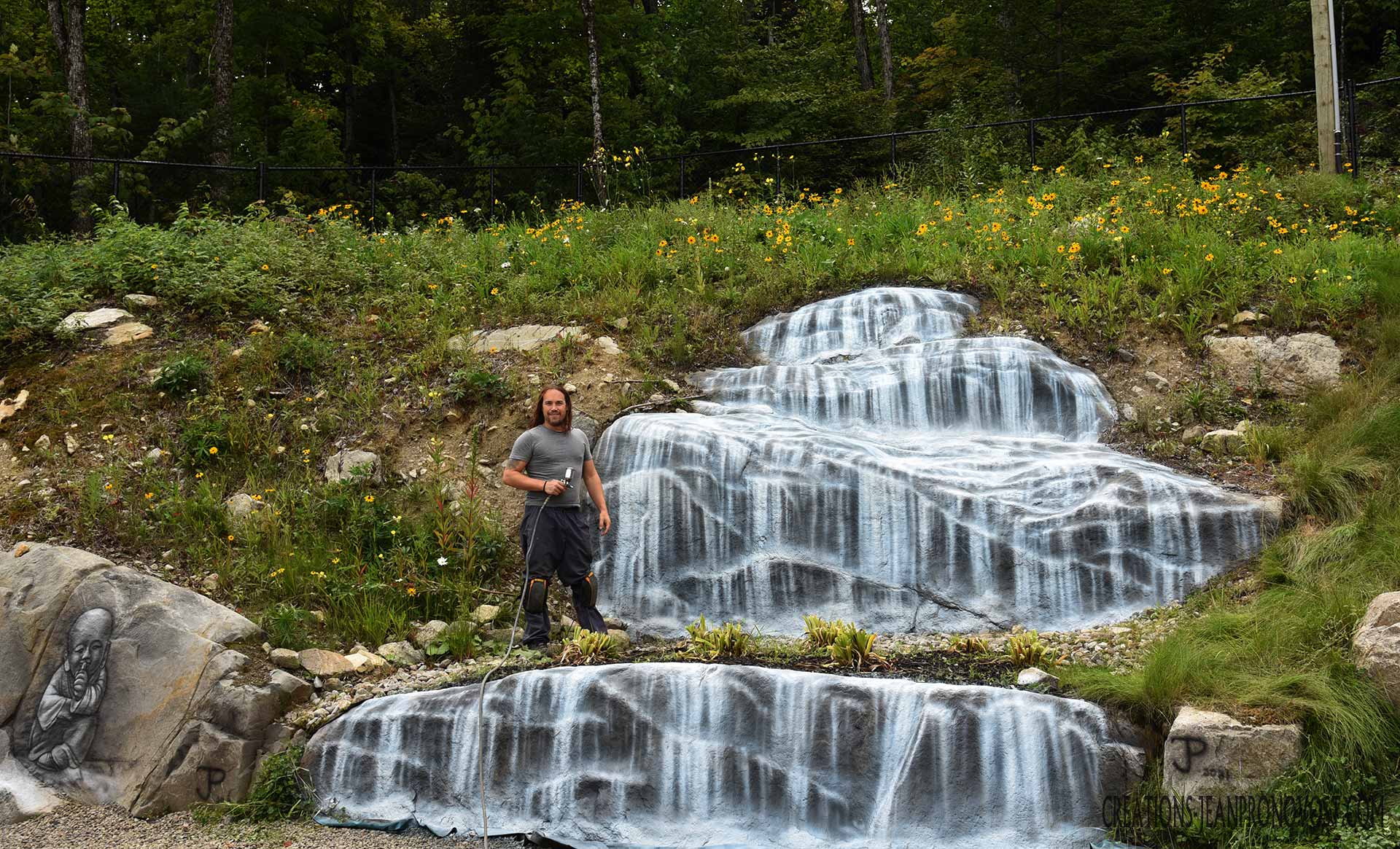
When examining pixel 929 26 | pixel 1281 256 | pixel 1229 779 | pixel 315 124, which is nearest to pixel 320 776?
pixel 1229 779

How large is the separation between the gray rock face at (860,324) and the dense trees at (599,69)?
896cm

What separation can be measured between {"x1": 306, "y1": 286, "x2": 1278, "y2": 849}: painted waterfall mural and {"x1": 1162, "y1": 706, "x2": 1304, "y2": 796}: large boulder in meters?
0.32

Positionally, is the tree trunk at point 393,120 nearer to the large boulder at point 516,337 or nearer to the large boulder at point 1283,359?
the large boulder at point 516,337

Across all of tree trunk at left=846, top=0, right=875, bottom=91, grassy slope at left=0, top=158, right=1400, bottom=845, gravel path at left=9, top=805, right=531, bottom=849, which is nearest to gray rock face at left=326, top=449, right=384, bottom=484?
grassy slope at left=0, top=158, right=1400, bottom=845

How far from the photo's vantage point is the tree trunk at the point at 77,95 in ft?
53.1

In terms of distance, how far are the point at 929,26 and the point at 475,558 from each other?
80.9 feet

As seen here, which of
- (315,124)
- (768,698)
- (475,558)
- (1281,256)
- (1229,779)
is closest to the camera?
(1229,779)

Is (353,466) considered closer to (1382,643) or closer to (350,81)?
(1382,643)

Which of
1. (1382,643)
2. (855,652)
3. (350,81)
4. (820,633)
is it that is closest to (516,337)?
(820,633)

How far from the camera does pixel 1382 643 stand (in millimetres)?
5418

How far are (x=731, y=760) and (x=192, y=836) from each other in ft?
9.47

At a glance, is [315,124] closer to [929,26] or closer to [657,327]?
[657,327]

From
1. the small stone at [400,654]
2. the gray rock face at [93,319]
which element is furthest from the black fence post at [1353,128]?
the gray rock face at [93,319]

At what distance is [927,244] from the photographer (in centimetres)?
1230
